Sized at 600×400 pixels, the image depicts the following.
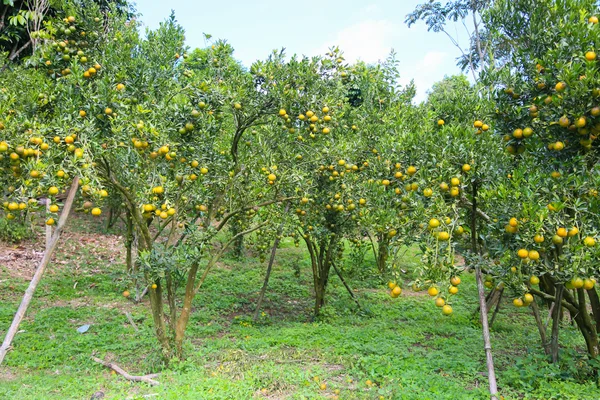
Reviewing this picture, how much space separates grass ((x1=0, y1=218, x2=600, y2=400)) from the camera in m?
4.15

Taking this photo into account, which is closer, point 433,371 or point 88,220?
point 433,371

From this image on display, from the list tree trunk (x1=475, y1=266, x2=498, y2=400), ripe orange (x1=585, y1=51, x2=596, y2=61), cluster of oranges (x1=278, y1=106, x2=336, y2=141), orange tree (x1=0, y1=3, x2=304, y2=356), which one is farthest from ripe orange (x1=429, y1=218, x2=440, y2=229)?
orange tree (x1=0, y1=3, x2=304, y2=356)

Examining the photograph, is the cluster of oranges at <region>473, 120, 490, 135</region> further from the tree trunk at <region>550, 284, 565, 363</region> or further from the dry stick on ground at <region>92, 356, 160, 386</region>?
the dry stick on ground at <region>92, 356, 160, 386</region>

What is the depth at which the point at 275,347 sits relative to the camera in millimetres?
5422

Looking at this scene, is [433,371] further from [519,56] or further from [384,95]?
[384,95]

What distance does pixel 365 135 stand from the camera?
20.4 feet

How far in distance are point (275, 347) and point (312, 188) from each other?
2.08m

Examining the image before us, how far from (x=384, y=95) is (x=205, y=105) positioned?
353cm

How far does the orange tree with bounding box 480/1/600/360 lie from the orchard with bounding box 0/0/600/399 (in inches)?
0.7

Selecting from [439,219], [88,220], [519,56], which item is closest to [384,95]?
[519,56]

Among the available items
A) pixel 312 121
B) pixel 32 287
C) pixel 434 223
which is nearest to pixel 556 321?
pixel 434 223

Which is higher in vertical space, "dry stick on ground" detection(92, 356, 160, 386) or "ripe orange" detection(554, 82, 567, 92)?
"ripe orange" detection(554, 82, 567, 92)

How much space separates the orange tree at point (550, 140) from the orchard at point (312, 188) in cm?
2

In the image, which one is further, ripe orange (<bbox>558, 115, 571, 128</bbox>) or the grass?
the grass
